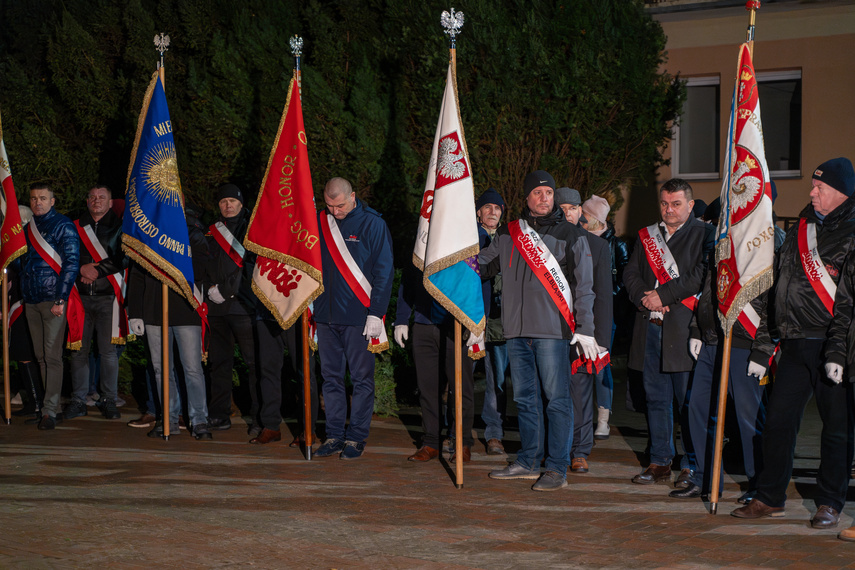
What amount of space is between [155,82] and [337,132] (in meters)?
3.73

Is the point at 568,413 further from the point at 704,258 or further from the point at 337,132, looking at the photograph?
the point at 337,132

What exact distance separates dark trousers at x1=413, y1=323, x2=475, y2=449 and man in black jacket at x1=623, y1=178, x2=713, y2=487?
57.2 inches

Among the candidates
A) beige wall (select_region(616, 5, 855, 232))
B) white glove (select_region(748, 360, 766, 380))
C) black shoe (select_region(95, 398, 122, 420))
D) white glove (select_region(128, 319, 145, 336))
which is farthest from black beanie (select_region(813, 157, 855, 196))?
beige wall (select_region(616, 5, 855, 232))

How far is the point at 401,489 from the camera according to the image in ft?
23.6

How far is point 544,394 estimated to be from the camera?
7574 millimetres

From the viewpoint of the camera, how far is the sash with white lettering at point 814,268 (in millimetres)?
6168

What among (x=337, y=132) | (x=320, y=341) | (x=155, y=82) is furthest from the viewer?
(x=337, y=132)

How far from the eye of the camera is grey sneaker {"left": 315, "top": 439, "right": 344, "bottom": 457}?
8.41 m

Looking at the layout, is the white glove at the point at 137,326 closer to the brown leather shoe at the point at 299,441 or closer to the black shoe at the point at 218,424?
the black shoe at the point at 218,424

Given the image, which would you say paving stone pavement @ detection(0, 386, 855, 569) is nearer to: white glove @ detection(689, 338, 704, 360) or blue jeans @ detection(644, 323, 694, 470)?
blue jeans @ detection(644, 323, 694, 470)

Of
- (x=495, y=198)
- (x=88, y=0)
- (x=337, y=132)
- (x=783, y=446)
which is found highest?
(x=88, y=0)

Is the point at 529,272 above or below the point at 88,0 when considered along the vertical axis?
below

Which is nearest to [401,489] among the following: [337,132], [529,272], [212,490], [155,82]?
[212,490]

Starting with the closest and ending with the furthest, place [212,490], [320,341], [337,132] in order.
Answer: [212,490]
[320,341]
[337,132]
